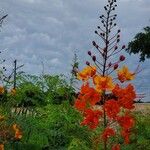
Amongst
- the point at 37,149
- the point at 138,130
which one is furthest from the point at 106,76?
the point at 138,130

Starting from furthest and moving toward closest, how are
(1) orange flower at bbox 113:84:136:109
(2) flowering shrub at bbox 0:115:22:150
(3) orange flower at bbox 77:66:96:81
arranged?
(2) flowering shrub at bbox 0:115:22:150
(3) orange flower at bbox 77:66:96:81
(1) orange flower at bbox 113:84:136:109

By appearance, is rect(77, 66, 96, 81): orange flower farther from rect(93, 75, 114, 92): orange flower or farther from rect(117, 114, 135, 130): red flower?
rect(117, 114, 135, 130): red flower

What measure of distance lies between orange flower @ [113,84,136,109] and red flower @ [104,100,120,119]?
0.05m

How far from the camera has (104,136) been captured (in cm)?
527

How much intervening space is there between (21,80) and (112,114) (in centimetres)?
525

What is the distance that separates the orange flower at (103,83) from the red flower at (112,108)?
12 centimetres

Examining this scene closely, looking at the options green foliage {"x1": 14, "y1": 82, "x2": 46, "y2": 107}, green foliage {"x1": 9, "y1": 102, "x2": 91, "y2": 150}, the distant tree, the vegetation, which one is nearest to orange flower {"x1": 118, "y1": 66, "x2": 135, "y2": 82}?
the vegetation

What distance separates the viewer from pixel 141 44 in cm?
4269

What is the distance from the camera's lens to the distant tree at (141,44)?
42.3 m

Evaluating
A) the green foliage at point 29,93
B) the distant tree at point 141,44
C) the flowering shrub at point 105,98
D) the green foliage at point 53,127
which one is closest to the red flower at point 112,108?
the flowering shrub at point 105,98

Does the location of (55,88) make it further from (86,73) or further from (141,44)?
(141,44)

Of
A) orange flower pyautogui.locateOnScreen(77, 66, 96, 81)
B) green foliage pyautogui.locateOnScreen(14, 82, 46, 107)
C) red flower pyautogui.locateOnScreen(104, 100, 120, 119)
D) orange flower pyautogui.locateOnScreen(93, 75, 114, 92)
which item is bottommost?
red flower pyautogui.locateOnScreen(104, 100, 120, 119)

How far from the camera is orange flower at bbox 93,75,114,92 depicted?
5148 mm

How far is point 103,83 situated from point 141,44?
37835 millimetres
